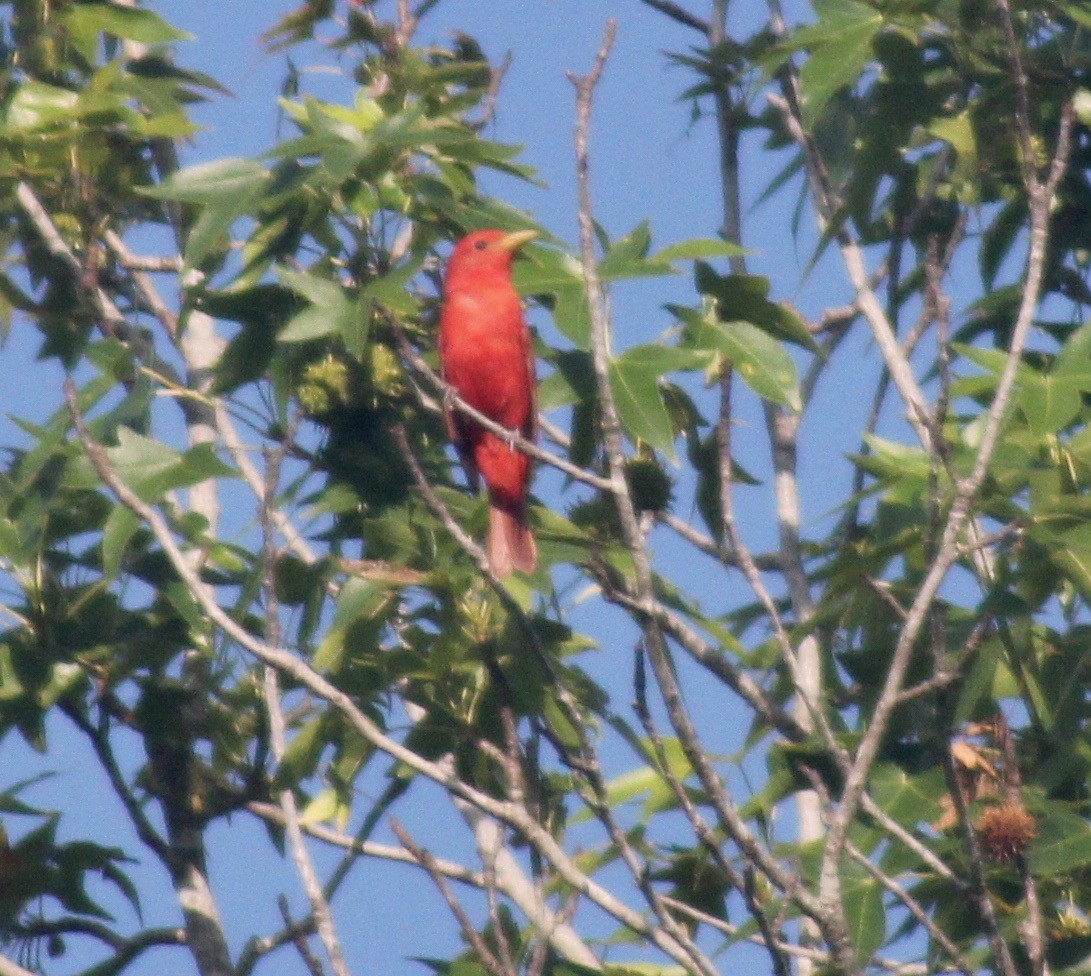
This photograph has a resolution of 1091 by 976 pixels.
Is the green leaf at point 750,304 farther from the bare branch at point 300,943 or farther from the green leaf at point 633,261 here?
the bare branch at point 300,943

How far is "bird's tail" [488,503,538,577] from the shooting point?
4.74m

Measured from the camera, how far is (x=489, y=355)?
7.00 meters

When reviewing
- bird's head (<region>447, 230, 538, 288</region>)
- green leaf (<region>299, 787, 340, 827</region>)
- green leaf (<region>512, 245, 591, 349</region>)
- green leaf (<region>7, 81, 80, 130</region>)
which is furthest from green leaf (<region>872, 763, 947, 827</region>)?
green leaf (<region>7, 81, 80, 130</region>)

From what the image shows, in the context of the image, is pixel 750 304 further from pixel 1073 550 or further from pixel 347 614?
pixel 347 614

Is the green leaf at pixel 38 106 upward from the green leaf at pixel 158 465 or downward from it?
upward

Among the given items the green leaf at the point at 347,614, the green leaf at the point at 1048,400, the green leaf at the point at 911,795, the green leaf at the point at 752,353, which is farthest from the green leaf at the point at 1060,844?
the green leaf at the point at 347,614

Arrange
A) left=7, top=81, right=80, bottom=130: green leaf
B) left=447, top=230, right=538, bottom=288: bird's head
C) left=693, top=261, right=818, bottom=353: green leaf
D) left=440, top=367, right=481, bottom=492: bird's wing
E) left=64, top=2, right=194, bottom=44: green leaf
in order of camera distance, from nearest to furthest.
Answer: left=693, top=261, right=818, bottom=353: green leaf < left=7, top=81, right=80, bottom=130: green leaf < left=64, top=2, right=194, bottom=44: green leaf < left=447, top=230, right=538, bottom=288: bird's head < left=440, top=367, right=481, bottom=492: bird's wing

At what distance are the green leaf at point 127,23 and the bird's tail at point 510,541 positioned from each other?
1.86 metres

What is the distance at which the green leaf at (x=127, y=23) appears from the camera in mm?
5633

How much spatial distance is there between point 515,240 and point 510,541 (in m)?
1.01

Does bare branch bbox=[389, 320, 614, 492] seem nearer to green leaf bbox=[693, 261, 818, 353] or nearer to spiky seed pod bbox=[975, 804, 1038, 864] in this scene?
green leaf bbox=[693, 261, 818, 353]

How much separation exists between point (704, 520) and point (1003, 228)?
53.5 inches

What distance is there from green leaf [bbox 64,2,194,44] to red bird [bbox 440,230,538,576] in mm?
1122

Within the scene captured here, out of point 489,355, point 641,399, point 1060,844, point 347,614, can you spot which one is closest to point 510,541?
point 347,614
